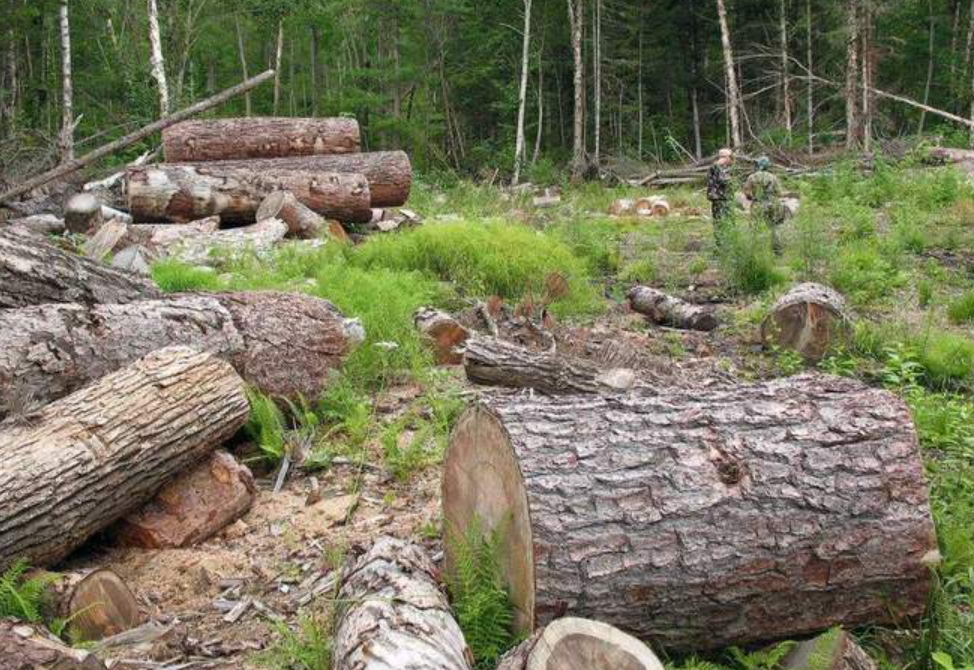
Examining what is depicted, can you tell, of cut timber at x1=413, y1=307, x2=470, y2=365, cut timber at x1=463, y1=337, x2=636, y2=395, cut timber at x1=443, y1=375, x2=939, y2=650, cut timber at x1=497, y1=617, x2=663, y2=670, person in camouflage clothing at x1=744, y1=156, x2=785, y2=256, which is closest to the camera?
cut timber at x1=497, y1=617, x2=663, y2=670

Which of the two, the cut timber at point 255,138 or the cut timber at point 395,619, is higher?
the cut timber at point 255,138

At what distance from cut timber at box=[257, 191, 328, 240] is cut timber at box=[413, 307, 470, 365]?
4.33m

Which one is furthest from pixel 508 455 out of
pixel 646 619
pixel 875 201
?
pixel 875 201

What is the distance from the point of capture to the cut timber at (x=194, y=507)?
3.96 m

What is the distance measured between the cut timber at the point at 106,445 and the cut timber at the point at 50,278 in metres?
1.12

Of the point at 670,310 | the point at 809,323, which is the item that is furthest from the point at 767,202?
the point at 809,323

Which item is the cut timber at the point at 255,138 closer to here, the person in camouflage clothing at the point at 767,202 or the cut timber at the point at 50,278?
the person in camouflage clothing at the point at 767,202

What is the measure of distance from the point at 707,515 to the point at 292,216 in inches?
321

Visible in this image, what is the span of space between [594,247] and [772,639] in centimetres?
770

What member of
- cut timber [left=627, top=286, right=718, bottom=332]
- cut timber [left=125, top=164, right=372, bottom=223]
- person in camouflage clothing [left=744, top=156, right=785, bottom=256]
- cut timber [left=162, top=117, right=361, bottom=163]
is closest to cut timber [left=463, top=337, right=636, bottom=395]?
cut timber [left=627, top=286, right=718, bottom=332]

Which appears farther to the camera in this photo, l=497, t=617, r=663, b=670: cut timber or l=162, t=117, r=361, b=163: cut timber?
l=162, t=117, r=361, b=163: cut timber

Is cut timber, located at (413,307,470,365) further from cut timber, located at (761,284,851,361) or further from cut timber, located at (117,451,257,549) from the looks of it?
cut timber, located at (761,284,851,361)

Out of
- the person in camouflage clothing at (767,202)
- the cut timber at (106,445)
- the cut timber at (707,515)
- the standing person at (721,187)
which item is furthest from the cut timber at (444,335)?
the standing person at (721,187)

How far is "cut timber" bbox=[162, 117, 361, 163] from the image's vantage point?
12672mm
